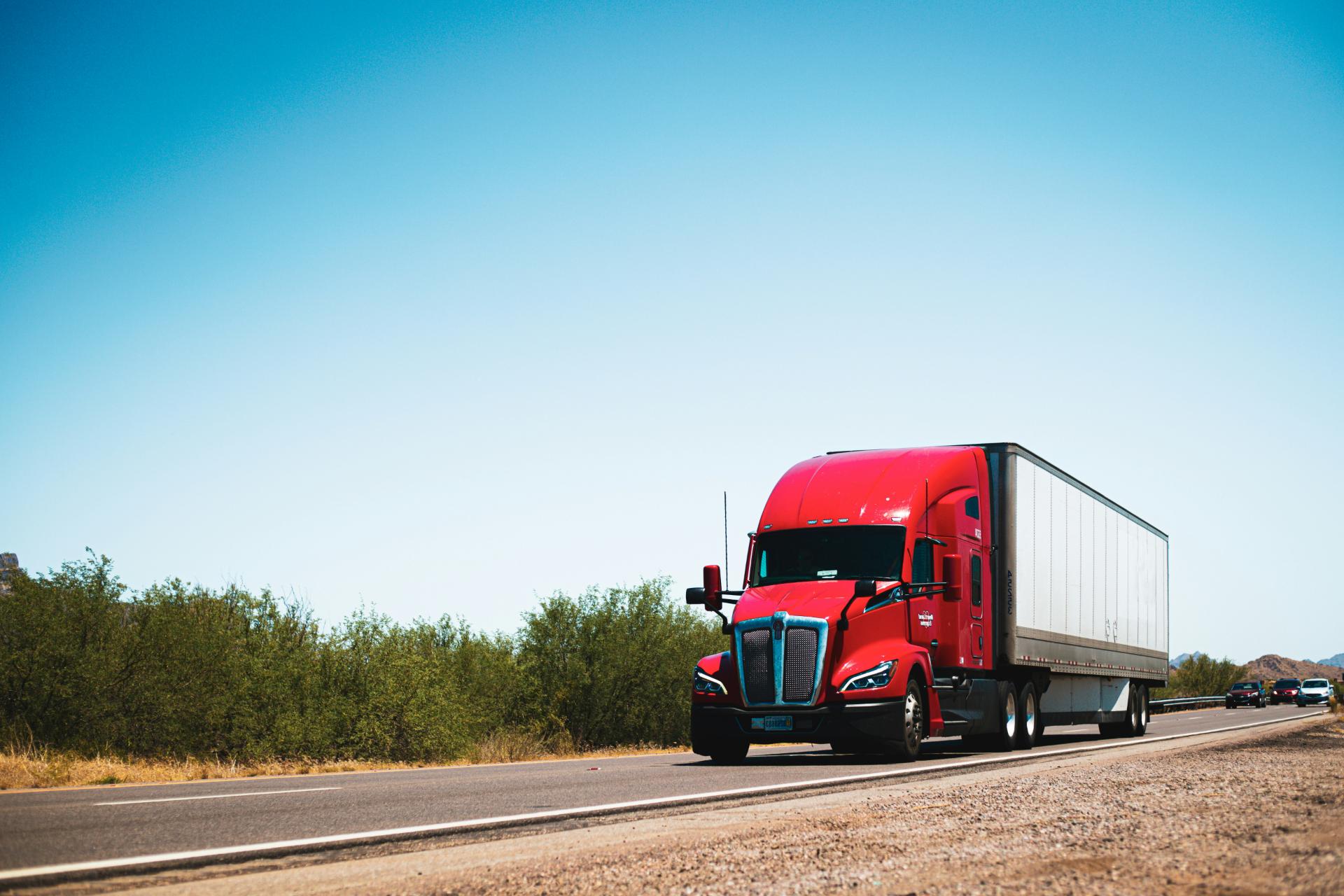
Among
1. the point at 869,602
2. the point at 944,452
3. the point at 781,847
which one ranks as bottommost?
the point at 781,847

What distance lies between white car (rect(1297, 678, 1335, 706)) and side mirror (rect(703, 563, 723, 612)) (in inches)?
2292

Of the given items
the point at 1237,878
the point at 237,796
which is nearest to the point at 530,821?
the point at 237,796

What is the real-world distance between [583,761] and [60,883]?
1340 centimetres

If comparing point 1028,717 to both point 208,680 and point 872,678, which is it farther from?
point 208,680

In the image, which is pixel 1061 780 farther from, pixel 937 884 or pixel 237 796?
pixel 237 796

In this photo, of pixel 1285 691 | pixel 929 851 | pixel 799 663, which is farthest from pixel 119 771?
pixel 1285 691

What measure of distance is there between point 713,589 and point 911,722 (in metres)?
3.19

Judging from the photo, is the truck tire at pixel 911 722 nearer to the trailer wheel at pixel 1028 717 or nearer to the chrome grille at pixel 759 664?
the chrome grille at pixel 759 664

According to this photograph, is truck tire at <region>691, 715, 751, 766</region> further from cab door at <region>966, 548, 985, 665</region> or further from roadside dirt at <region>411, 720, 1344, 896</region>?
roadside dirt at <region>411, 720, 1344, 896</region>

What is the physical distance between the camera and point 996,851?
6848 mm

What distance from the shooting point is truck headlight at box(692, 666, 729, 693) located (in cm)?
1636

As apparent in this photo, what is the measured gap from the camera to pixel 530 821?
870 centimetres

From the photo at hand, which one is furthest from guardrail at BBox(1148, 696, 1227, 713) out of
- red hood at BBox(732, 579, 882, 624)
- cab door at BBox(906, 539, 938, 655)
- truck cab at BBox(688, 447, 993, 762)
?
red hood at BBox(732, 579, 882, 624)

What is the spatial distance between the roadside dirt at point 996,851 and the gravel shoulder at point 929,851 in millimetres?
18
